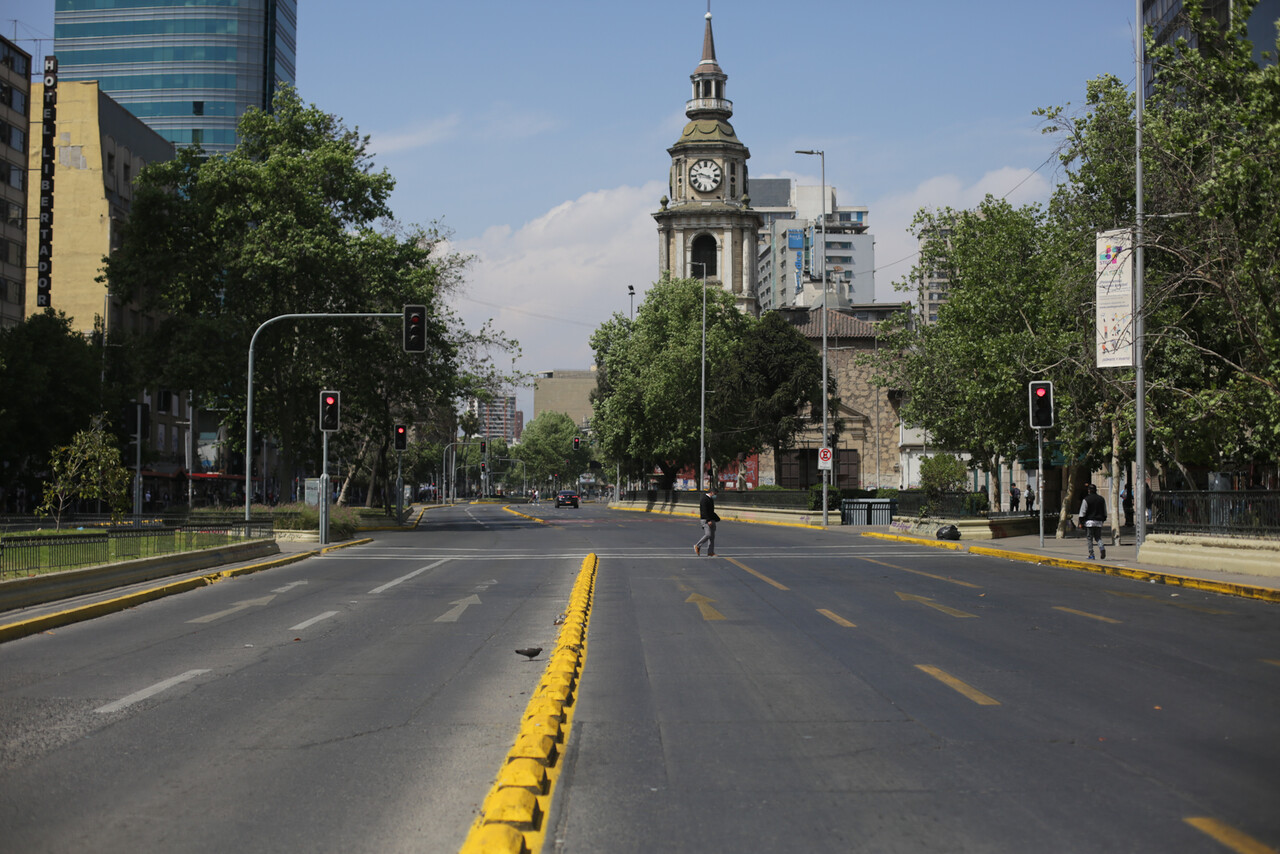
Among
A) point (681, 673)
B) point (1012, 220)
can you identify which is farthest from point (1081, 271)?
point (681, 673)

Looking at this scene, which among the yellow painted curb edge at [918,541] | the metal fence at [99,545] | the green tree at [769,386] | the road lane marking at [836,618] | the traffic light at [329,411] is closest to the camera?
the road lane marking at [836,618]

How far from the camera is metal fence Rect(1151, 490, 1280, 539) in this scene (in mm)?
21625

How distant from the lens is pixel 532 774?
250 inches

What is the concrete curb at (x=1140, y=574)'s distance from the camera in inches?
731

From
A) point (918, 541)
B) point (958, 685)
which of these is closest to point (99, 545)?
point (958, 685)

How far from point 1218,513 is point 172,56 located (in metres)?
109

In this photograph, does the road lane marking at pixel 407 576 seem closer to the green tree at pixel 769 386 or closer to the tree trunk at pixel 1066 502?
the tree trunk at pixel 1066 502

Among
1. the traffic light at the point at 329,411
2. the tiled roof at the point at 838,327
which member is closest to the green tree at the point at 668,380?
the tiled roof at the point at 838,327

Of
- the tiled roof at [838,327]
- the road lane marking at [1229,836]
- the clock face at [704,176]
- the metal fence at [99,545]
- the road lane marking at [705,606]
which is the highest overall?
the clock face at [704,176]

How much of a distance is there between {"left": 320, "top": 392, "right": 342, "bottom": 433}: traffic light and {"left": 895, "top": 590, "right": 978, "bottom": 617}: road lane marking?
68.3ft

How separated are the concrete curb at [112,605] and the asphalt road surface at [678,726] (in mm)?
370

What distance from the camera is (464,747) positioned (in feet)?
25.2

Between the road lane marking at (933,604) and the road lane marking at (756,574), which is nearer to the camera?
the road lane marking at (933,604)

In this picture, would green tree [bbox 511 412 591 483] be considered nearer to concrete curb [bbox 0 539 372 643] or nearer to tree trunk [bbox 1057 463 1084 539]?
tree trunk [bbox 1057 463 1084 539]
